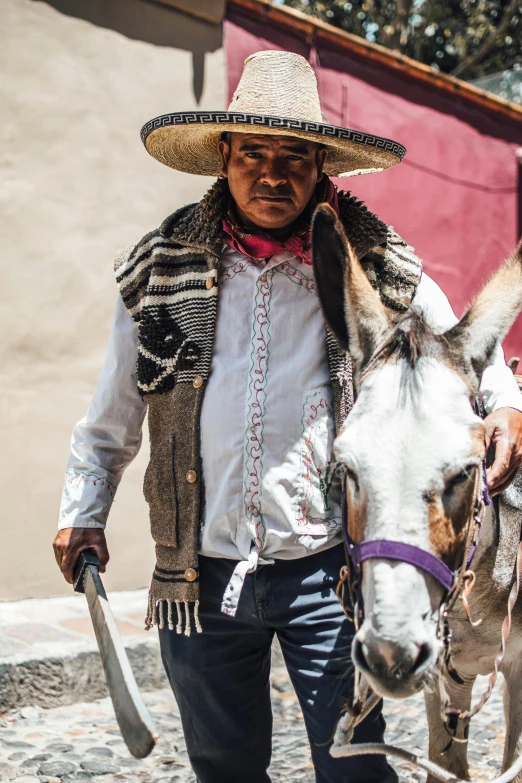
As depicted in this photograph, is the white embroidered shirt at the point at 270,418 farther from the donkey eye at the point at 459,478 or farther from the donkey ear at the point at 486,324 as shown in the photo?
the donkey eye at the point at 459,478

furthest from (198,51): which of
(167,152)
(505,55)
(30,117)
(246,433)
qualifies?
(505,55)

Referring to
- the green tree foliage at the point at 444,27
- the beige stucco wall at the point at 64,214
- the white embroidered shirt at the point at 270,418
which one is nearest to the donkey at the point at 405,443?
the white embroidered shirt at the point at 270,418

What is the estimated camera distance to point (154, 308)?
9.12 feet

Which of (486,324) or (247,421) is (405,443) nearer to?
(486,324)

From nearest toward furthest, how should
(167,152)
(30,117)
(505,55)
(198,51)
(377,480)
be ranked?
(377,480), (167,152), (30,117), (198,51), (505,55)

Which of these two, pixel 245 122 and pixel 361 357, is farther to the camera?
pixel 245 122

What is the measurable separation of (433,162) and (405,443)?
623cm

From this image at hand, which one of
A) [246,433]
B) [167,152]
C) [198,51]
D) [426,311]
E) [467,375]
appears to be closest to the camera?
[467,375]

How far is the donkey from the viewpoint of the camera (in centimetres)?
184

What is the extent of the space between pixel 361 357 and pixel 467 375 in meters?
0.26

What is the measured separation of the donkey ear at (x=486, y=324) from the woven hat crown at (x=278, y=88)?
93cm

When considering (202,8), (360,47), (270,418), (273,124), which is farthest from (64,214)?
(270,418)

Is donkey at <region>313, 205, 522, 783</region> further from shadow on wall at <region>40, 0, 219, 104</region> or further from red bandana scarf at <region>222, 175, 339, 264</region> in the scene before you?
shadow on wall at <region>40, 0, 219, 104</region>

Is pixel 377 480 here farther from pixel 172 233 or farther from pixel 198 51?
pixel 198 51
